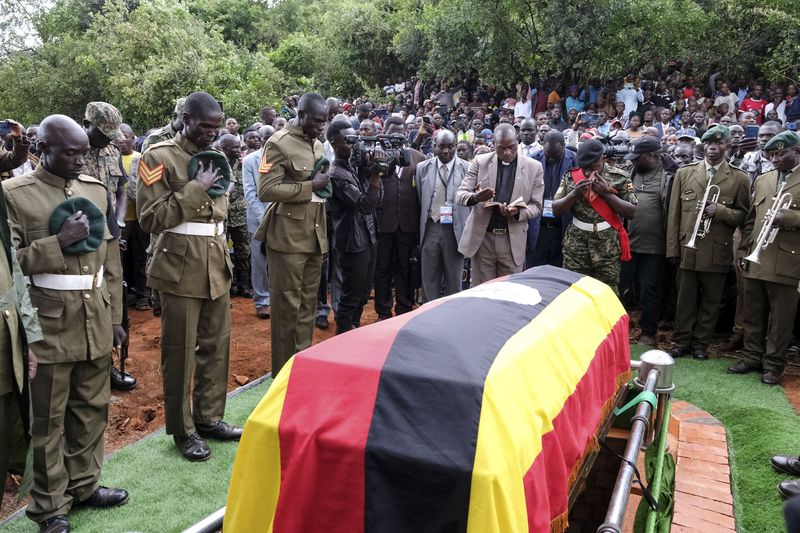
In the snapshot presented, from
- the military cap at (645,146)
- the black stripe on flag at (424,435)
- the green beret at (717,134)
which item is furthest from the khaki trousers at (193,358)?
the green beret at (717,134)

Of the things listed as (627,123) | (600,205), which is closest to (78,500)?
(600,205)

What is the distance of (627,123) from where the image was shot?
13.3 m

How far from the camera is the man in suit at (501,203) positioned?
5.50 m

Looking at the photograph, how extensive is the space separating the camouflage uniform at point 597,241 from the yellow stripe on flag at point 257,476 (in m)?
3.99

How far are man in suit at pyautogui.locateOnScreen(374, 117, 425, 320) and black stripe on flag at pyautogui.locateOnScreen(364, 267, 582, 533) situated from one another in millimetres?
4288

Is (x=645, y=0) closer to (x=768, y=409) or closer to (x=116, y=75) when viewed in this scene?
(x=768, y=409)

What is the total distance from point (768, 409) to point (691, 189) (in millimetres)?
1979

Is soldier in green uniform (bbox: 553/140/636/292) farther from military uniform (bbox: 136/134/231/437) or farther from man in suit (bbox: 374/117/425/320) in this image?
military uniform (bbox: 136/134/231/437)

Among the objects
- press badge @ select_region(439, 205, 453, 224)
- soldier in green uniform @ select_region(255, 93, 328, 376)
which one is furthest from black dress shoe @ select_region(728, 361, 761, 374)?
soldier in green uniform @ select_region(255, 93, 328, 376)

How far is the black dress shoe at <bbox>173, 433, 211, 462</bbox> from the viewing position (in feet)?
12.0

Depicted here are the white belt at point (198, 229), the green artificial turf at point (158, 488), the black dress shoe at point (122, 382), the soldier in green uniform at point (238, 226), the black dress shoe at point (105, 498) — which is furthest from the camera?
the soldier in green uniform at point (238, 226)

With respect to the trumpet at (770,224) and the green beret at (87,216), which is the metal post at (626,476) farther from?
the trumpet at (770,224)

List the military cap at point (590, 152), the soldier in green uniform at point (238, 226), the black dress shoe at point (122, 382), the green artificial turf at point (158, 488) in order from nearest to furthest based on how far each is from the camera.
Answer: the green artificial turf at point (158, 488), the black dress shoe at point (122, 382), the military cap at point (590, 152), the soldier in green uniform at point (238, 226)

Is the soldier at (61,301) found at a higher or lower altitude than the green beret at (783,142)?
lower
